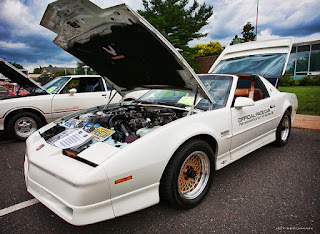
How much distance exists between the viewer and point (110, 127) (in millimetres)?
2326

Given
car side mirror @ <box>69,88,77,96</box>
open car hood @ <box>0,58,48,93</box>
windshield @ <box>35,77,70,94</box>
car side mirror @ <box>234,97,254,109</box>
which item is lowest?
car side mirror @ <box>234,97,254,109</box>

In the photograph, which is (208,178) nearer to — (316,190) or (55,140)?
(316,190)

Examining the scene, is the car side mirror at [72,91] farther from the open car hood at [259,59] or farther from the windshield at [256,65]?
the windshield at [256,65]

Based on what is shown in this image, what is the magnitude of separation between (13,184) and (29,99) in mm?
2590

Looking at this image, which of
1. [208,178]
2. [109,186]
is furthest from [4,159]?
[208,178]

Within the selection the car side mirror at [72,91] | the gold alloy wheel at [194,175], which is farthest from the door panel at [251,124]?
the car side mirror at [72,91]

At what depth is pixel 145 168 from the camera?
64.4 inches

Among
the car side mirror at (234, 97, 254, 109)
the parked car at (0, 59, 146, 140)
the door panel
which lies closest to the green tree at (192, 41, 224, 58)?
the parked car at (0, 59, 146, 140)

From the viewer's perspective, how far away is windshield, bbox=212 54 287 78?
4.06 metres

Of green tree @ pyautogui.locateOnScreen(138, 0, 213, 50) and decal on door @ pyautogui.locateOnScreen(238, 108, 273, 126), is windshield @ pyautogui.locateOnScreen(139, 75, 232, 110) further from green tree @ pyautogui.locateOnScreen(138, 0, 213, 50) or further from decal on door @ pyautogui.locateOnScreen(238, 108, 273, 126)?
green tree @ pyautogui.locateOnScreen(138, 0, 213, 50)

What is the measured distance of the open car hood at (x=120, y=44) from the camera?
1.72 meters

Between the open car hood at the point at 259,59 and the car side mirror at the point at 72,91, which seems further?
the car side mirror at the point at 72,91

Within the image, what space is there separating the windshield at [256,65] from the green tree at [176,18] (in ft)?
42.3

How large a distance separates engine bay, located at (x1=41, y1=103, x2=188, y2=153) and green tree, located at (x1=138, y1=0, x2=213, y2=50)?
15.4 m
